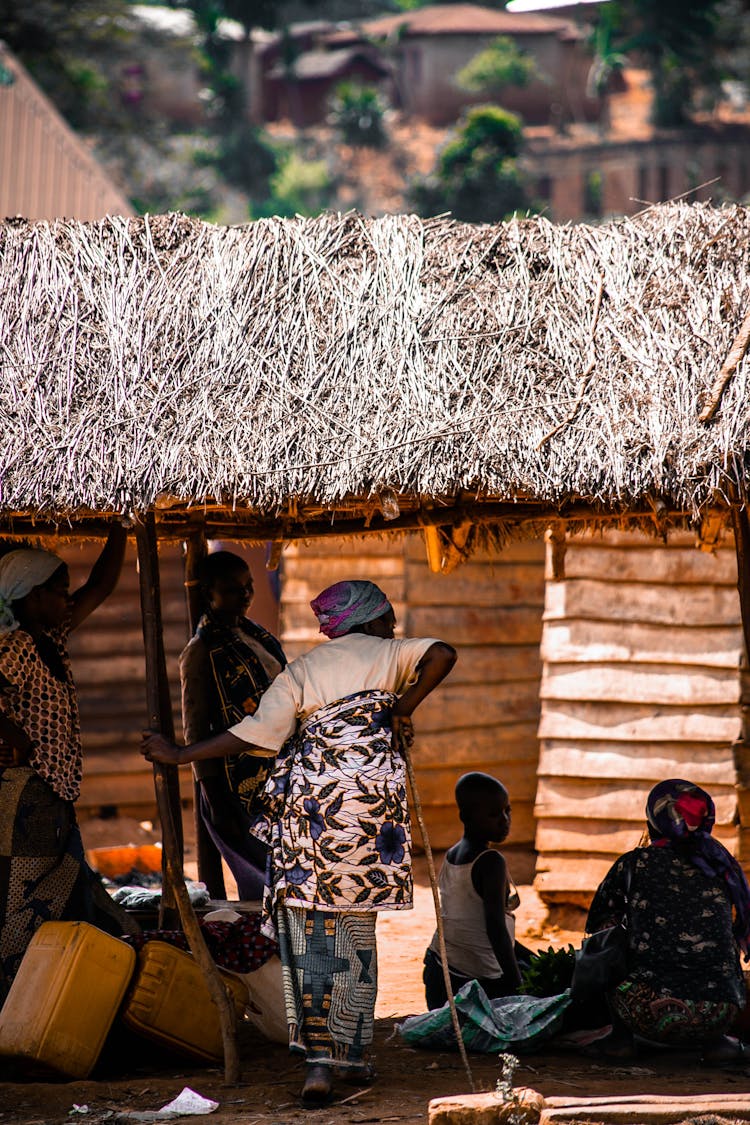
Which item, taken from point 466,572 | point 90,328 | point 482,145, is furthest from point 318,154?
point 90,328

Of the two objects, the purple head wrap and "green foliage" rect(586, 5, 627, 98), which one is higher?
"green foliage" rect(586, 5, 627, 98)

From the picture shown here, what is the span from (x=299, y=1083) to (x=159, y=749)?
4.46ft

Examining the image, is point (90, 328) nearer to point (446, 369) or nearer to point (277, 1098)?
point (446, 369)

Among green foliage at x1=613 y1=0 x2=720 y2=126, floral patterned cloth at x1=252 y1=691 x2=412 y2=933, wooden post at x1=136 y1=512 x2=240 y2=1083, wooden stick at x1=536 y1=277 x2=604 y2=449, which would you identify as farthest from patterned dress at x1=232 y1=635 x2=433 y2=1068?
green foliage at x1=613 y1=0 x2=720 y2=126

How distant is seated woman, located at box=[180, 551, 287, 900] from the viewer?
6.57 m

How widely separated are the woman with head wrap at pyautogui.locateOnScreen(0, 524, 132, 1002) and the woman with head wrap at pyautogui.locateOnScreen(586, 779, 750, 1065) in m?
2.23

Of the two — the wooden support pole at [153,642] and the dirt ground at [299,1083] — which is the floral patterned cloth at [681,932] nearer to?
the dirt ground at [299,1083]

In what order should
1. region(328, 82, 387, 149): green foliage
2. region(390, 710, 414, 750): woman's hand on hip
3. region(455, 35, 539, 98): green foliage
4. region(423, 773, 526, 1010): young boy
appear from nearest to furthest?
region(390, 710, 414, 750): woman's hand on hip < region(423, 773, 526, 1010): young boy < region(328, 82, 387, 149): green foliage < region(455, 35, 539, 98): green foliage

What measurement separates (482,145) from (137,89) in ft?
54.1

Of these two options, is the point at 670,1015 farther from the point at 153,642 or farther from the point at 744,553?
→ the point at 153,642

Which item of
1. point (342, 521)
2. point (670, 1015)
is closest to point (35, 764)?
point (342, 521)

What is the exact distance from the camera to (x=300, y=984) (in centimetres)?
505

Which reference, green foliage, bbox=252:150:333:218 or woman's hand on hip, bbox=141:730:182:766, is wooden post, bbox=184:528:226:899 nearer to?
woman's hand on hip, bbox=141:730:182:766

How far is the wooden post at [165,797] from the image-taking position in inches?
208
